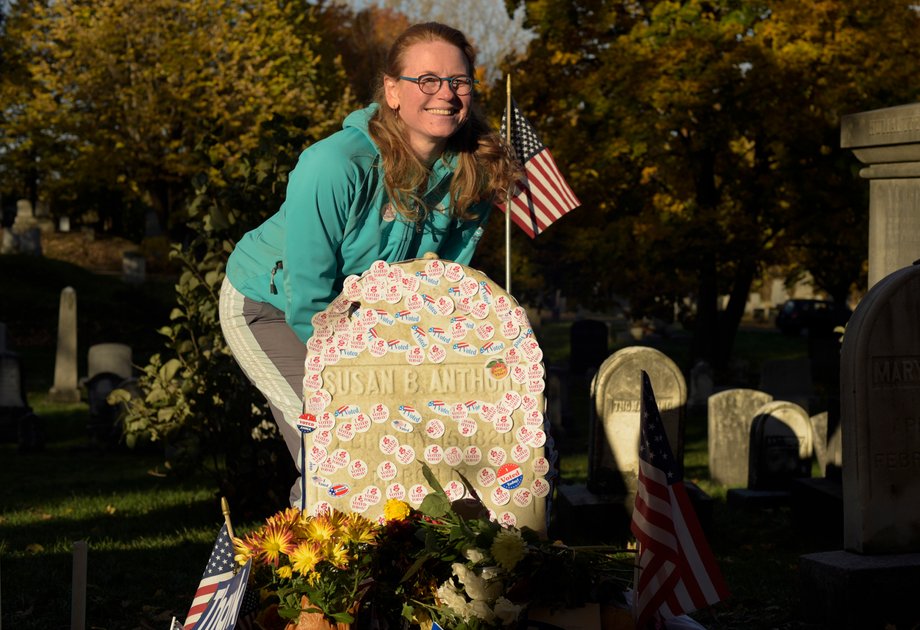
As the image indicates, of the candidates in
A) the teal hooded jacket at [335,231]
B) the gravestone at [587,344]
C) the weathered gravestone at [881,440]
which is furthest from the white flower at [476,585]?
the gravestone at [587,344]

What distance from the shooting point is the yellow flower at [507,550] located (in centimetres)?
355

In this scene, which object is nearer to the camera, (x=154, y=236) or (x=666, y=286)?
(x=666, y=286)

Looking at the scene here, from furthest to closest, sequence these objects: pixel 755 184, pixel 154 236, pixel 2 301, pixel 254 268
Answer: pixel 154 236 < pixel 2 301 < pixel 755 184 < pixel 254 268

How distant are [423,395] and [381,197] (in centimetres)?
72

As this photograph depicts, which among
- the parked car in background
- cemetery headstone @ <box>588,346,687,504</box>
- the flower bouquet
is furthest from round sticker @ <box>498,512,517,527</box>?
the parked car in background

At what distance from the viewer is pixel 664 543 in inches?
152

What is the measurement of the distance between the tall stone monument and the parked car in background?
33.5 meters

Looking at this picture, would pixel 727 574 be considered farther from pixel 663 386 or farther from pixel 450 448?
pixel 450 448

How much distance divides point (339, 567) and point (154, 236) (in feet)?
121

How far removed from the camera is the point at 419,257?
15.0ft

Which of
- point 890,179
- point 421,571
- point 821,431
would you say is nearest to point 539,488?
point 421,571

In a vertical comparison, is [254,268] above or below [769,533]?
above

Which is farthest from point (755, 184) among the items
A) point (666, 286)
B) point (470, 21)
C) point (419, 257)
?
point (470, 21)

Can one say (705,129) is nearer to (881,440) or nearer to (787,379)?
(787,379)
